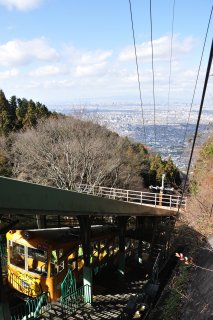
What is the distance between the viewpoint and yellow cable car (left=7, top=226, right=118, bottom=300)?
9.45 meters

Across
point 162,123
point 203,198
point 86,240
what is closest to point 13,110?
point 203,198

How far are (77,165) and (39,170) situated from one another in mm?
3340

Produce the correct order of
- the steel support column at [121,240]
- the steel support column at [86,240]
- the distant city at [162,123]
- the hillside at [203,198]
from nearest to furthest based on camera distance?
the steel support column at [86,240] → the steel support column at [121,240] → the hillside at [203,198] → the distant city at [162,123]

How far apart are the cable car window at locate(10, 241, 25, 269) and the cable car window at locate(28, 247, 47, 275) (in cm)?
34

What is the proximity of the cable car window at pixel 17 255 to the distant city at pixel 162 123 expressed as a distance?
19780 mm

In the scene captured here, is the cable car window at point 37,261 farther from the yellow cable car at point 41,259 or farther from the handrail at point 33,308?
the handrail at point 33,308

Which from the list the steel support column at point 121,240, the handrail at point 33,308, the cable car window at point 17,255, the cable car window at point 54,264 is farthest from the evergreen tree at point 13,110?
the handrail at point 33,308

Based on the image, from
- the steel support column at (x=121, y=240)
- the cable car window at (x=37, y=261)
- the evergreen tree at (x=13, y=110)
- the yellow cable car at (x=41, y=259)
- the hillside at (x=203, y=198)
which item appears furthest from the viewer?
the evergreen tree at (x=13, y=110)

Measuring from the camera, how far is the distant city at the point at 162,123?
30.8m

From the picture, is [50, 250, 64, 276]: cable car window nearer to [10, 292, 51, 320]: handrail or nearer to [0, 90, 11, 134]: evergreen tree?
[10, 292, 51, 320]: handrail

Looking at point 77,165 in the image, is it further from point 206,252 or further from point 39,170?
point 206,252

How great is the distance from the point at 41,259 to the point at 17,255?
43.6 inches

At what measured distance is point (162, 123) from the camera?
174ft

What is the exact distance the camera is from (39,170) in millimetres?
25578
